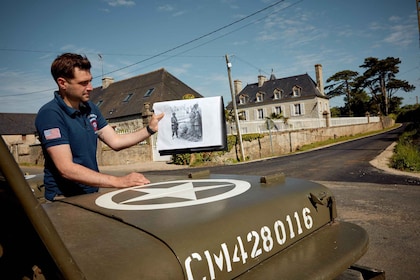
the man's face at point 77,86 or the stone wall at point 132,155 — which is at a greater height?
the man's face at point 77,86

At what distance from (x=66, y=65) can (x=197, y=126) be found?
279 cm

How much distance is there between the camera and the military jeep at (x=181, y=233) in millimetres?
839

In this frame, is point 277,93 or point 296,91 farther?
point 277,93

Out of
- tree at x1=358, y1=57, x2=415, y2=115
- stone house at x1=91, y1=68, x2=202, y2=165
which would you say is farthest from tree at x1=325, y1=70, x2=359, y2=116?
stone house at x1=91, y1=68, x2=202, y2=165

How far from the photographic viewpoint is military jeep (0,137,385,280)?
0.84 meters

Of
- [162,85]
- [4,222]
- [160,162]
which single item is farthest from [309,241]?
[162,85]

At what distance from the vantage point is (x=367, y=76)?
62.6 meters

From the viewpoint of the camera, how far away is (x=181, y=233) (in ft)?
3.67

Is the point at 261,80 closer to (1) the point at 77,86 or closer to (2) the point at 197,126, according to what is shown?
(2) the point at 197,126

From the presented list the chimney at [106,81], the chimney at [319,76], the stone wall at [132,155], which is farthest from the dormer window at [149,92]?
the chimney at [319,76]

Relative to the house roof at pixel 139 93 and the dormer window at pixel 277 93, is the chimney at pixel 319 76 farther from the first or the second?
the house roof at pixel 139 93

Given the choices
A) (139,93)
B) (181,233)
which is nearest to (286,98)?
(139,93)

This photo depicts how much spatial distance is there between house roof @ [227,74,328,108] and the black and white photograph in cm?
4611

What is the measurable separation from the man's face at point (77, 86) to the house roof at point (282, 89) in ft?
160
